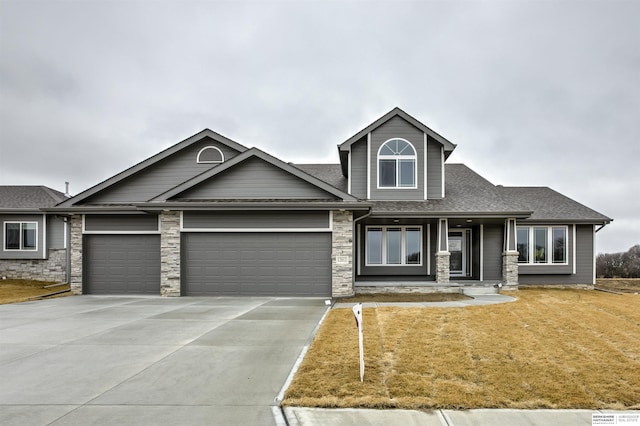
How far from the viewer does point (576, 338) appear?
25.1 feet

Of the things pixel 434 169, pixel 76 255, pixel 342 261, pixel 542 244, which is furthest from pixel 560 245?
pixel 76 255

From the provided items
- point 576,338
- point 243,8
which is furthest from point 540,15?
point 576,338

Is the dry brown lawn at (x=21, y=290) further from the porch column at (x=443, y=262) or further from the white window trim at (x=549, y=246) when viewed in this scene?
the white window trim at (x=549, y=246)

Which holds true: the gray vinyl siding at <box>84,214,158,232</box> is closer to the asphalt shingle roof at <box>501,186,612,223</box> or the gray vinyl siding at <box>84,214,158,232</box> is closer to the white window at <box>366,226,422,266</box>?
the white window at <box>366,226,422,266</box>

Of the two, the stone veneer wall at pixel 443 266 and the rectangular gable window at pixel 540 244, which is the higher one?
Answer: the rectangular gable window at pixel 540 244

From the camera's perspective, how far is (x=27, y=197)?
74.0 ft

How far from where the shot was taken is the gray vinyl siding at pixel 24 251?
21.0 m

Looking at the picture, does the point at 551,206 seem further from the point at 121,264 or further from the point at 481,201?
the point at 121,264

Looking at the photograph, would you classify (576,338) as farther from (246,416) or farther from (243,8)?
(243,8)

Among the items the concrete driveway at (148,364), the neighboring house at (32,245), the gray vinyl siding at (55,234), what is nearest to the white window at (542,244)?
the concrete driveway at (148,364)

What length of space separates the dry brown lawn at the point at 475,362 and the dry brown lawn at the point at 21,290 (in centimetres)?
1276

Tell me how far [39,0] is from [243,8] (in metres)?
8.41

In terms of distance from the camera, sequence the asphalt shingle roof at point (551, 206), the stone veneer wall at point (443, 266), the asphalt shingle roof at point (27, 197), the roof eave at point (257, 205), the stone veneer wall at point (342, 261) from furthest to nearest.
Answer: the asphalt shingle roof at point (27, 197)
the asphalt shingle roof at point (551, 206)
the stone veneer wall at point (443, 266)
the stone veneer wall at point (342, 261)
the roof eave at point (257, 205)

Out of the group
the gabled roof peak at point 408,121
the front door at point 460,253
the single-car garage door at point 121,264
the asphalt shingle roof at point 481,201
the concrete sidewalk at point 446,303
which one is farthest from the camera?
the front door at point 460,253
